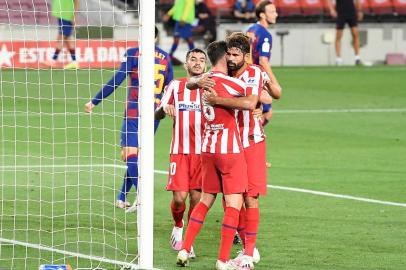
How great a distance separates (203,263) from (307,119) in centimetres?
1082

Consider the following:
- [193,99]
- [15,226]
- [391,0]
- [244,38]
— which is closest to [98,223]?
[15,226]

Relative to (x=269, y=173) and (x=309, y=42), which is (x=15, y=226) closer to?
(x=269, y=173)

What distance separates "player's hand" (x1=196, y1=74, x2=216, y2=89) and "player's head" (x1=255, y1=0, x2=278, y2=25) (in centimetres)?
503

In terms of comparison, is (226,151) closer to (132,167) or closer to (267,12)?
(132,167)

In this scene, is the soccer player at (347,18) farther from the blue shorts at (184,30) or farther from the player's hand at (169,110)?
the player's hand at (169,110)

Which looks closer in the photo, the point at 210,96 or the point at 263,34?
the point at 210,96

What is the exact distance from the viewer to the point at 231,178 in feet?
28.5

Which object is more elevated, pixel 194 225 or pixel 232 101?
pixel 232 101

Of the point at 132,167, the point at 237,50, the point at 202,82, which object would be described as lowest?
the point at 132,167

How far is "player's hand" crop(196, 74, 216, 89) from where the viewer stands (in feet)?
27.9

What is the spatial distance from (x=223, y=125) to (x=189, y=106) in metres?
1.02

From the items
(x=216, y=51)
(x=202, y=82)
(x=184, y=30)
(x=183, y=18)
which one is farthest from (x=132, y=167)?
(x=184, y=30)

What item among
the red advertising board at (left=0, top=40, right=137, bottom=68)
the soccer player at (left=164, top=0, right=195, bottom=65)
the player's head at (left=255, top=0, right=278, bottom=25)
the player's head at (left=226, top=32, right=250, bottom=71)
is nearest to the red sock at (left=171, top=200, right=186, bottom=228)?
the player's head at (left=226, top=32, right=250, bottom=71)

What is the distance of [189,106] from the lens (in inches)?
380
